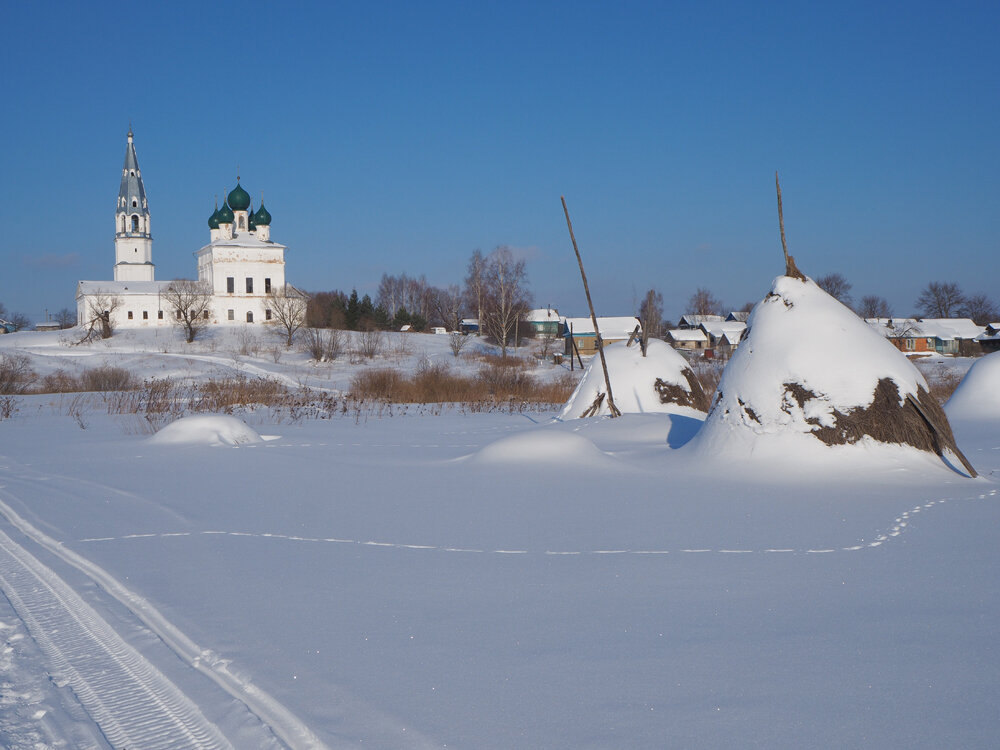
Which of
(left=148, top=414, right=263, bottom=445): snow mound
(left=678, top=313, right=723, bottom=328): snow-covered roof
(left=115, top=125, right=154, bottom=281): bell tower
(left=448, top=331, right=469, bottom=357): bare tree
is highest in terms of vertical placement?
(left=115, top=125, right=154, bottom=281): bell tower

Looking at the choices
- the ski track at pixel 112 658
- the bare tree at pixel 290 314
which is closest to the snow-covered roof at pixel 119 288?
the bare tree at pixel 290 314

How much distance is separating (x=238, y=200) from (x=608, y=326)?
1444 inches

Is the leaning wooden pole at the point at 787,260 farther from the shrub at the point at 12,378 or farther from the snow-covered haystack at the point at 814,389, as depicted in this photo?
the shrub at the point at 12,378

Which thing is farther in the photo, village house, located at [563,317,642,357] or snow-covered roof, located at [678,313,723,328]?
snow-covered roof, located at [678,313,723,328]

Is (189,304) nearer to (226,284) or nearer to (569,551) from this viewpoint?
(226,284)

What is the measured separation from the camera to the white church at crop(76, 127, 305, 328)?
69.1 meters

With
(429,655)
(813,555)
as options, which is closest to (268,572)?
(429,655)

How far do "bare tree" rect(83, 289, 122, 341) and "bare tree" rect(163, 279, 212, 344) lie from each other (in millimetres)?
4026

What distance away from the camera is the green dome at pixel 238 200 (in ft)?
238

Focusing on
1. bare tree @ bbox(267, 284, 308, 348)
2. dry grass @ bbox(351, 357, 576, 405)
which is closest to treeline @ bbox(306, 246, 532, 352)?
bare tree @ bbox(267, 284, 308, 348)

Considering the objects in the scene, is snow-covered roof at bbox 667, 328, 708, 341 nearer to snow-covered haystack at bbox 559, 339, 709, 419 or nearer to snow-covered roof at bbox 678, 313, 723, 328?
snow-covered roof at bbox 678, 313, 723, 328

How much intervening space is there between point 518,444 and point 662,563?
449 cm

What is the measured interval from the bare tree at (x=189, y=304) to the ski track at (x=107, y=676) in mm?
57166

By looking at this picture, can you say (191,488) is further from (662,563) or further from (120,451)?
(662,563)
